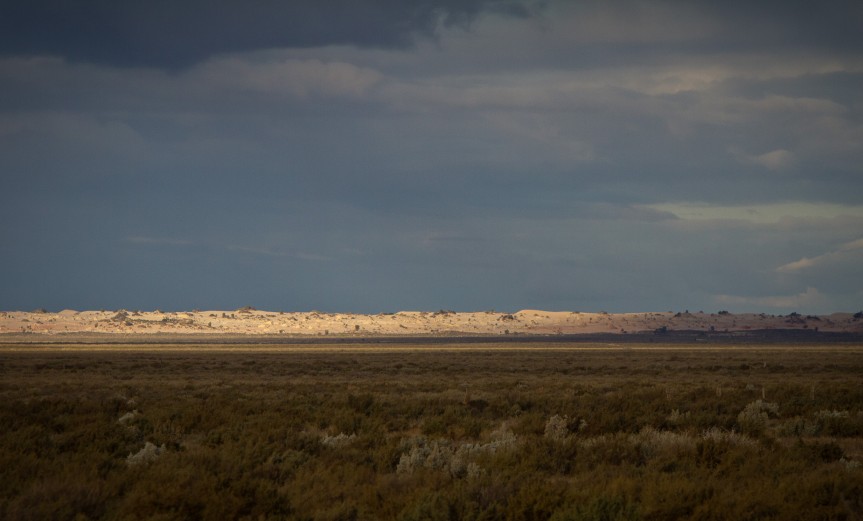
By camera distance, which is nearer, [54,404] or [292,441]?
[292,441]

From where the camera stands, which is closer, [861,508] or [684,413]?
[861,508]

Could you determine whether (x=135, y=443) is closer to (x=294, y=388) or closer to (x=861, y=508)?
(x=861, y=508)

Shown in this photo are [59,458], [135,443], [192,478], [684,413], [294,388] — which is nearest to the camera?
[192,478]

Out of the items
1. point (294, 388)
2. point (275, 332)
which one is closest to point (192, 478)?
point (294, 388)

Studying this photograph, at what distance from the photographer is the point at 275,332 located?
18088cm

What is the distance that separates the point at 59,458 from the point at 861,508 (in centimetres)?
1090

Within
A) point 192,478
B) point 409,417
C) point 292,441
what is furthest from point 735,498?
point 409,417

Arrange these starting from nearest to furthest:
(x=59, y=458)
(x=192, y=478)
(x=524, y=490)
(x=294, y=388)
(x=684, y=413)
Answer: (x=524, y=490) < (x=192, y=478) < (x=59, y=458) < (x=684, y=413) < (x=294, y=388)

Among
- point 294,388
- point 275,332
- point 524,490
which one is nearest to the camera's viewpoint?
point 524,490

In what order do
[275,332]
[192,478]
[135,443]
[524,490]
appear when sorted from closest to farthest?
[524,490]
[192,478]
[135,443]
[275,332]

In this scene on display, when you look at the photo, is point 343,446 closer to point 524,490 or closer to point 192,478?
point 192,478

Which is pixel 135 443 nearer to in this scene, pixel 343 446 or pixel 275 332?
pixel 343 446

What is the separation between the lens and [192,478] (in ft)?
32.3

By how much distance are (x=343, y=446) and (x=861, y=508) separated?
326 inches
